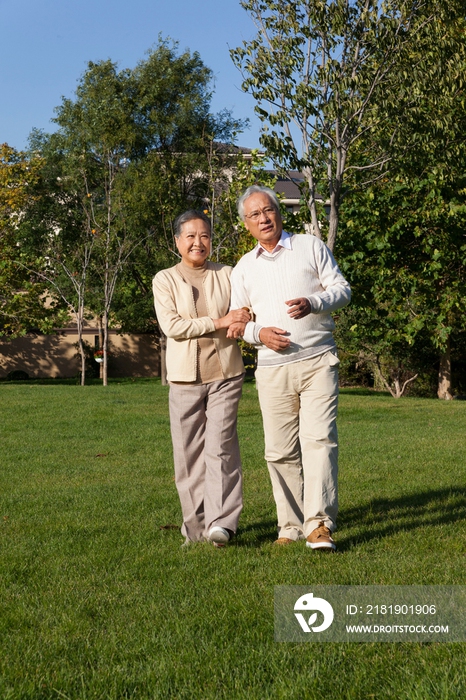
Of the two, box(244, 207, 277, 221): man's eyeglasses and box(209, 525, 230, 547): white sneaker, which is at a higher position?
box(244, 207, 277, 221): man's eyeglasses

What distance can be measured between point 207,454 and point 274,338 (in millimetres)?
993

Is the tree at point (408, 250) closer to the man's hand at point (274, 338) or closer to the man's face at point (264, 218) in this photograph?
the man's face at point (264, 218)

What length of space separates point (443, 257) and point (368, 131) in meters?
5.30

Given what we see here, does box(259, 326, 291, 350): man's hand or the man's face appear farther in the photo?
the man's face

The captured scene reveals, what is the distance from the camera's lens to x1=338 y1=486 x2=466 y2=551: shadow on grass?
18.6 ft

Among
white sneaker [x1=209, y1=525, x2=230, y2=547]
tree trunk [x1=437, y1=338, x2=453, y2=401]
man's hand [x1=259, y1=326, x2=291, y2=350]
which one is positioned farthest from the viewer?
tree trunk [x1=437, y1=338, x2=453, y2=401]

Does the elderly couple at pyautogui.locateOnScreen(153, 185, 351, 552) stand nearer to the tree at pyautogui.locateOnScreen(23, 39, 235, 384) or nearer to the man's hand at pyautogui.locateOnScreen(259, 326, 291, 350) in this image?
the man's hand at pyautogui.locateOnScreen(259, 326, 291, 350)

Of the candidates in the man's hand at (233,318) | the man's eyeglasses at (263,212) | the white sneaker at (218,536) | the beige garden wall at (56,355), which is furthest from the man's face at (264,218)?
the beige garden wall at (56,355)

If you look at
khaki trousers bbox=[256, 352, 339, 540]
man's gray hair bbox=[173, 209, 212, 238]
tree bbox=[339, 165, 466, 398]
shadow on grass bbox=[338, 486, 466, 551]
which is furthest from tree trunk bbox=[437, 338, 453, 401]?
man's gray hair bbox=[173, 209, 212, 238]

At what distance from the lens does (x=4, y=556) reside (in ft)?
17.2

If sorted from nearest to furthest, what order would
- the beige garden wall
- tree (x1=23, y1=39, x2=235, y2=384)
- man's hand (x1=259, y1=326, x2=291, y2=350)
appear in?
man's hand (x1=259, y1=326, x2=291, y2=350)
tree (x1=23, y1=39, x2=235, y2=384)
the beige garden wall

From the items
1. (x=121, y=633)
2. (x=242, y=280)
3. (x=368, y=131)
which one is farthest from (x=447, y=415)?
(x=121, y=633)

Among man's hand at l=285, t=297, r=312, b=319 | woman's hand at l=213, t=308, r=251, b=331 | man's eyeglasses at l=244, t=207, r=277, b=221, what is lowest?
woman's hand at l=213, t=308, r=251, b=331

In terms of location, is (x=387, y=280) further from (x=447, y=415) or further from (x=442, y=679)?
(x=442, y=679)
